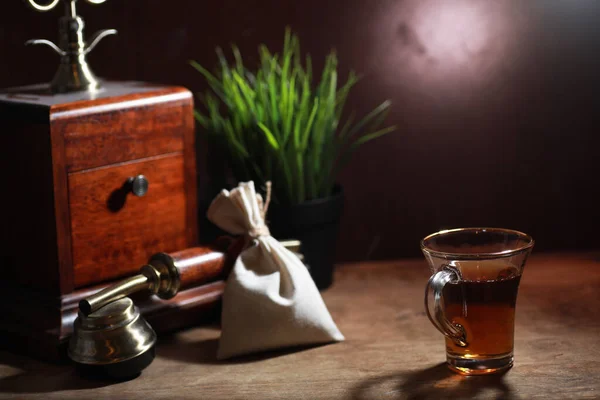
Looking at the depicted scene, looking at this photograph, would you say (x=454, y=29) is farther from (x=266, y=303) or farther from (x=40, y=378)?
(x=40, y=378)

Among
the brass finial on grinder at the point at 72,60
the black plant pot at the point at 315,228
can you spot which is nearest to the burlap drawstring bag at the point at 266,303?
the black plant pot at the point at 315,228

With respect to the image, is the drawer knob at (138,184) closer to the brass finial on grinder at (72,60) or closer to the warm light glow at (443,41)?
the brass finial on grinder at (72,60)

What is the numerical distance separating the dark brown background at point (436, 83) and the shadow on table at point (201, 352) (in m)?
0.44

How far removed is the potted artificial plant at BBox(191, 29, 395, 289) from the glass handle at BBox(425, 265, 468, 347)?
1.20 ft

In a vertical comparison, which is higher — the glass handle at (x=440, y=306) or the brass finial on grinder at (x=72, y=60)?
the brass finial on grinder at (x=72, y=60)

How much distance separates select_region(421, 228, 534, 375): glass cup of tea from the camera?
1.00m

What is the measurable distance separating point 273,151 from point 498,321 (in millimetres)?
453

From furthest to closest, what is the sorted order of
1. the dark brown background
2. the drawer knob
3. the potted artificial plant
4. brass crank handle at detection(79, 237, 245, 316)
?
the dark brown background → the potted artificial plant → the drawer knob → brass crank handle at detection(79, 237, 245, 316)

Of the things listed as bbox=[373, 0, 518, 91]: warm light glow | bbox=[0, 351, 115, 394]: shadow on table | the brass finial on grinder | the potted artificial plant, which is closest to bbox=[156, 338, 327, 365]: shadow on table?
bbox=[0, 351, 115, 394]: shadow on table

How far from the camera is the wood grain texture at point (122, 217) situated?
3.83ft

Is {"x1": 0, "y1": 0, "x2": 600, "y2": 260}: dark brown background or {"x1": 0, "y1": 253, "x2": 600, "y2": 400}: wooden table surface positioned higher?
{"x1": 0, "y1": 0, "x2": 600, "y2": 260}: dark brown background

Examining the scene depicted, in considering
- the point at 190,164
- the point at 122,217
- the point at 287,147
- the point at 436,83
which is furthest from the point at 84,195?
the point at 436,83

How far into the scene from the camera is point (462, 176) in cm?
155

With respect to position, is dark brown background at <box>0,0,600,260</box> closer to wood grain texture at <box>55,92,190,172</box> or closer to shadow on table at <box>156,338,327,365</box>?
wood grain texture at <box>55,92,190,172</box>
